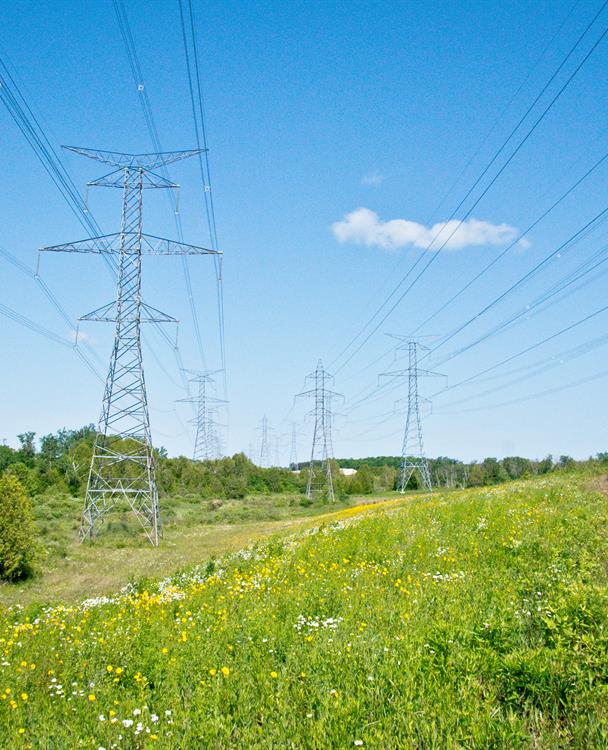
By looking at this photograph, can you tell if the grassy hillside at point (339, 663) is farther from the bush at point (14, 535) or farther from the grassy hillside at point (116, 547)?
the bush at point (14, 535)

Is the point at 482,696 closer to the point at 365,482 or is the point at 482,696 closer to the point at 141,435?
the point at 141,435

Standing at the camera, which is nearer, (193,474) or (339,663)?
(339,663)

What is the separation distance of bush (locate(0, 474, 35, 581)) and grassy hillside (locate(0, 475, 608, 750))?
1965cm

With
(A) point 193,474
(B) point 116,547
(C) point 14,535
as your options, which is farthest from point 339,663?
(A) point 193,474

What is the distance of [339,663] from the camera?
19.8ft

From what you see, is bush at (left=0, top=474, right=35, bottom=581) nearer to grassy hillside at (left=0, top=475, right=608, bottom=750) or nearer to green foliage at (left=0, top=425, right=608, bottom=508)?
grassy hillside at (left=0, top=475, right=608, bottom=750)

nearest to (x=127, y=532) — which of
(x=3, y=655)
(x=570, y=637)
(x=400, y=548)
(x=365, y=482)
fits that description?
(x=400, y=548)

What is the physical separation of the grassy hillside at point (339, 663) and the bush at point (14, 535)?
774 inches

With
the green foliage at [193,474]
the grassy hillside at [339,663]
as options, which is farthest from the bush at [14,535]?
the green foliage at [193,474]

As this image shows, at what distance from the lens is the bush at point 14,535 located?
88.8 ft

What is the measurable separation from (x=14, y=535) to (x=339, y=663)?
26808 millimetres

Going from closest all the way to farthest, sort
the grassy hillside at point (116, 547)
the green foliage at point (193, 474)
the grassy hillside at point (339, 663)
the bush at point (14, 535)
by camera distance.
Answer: the grassy hillside at point (339, 663) → the grassy hillside at point (116, 547) → the bush at point (14, 535) → the green foliage at point (193, 474)

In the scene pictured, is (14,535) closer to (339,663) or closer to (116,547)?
(116,547)

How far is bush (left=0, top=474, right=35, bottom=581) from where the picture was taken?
2708 centimetres
